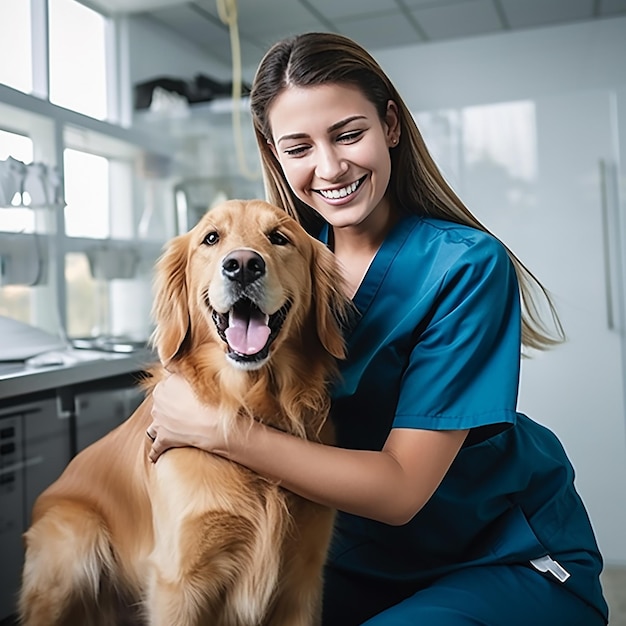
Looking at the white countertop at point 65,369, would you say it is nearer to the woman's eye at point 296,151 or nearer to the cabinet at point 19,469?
the cabinet at point 19,469

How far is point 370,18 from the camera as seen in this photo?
2.94 m

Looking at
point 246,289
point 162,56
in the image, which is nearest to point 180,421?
point 246,289

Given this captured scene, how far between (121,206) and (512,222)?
128cm

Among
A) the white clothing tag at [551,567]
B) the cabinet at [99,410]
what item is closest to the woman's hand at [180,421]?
the white clothing tag at [551,567]

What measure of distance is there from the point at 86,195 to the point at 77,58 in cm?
38

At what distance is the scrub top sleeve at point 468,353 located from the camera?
2.95 feet

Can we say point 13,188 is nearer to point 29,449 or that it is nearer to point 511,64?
point 29,449

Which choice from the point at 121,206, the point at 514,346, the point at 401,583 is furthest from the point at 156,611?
the point at 121,206

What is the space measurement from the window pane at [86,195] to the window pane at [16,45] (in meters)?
0.18

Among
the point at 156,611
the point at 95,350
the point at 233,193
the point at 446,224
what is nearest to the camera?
the point at 156,611

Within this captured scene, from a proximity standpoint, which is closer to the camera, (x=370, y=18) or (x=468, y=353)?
(x=468, y=353)

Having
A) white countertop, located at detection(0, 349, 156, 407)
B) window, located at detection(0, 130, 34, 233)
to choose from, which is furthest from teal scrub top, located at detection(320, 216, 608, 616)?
window, located at detection(0, 130, 34, 233)

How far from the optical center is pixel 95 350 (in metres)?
1.74

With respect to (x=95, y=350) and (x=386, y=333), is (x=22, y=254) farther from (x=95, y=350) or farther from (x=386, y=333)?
(x=386, y=333)
